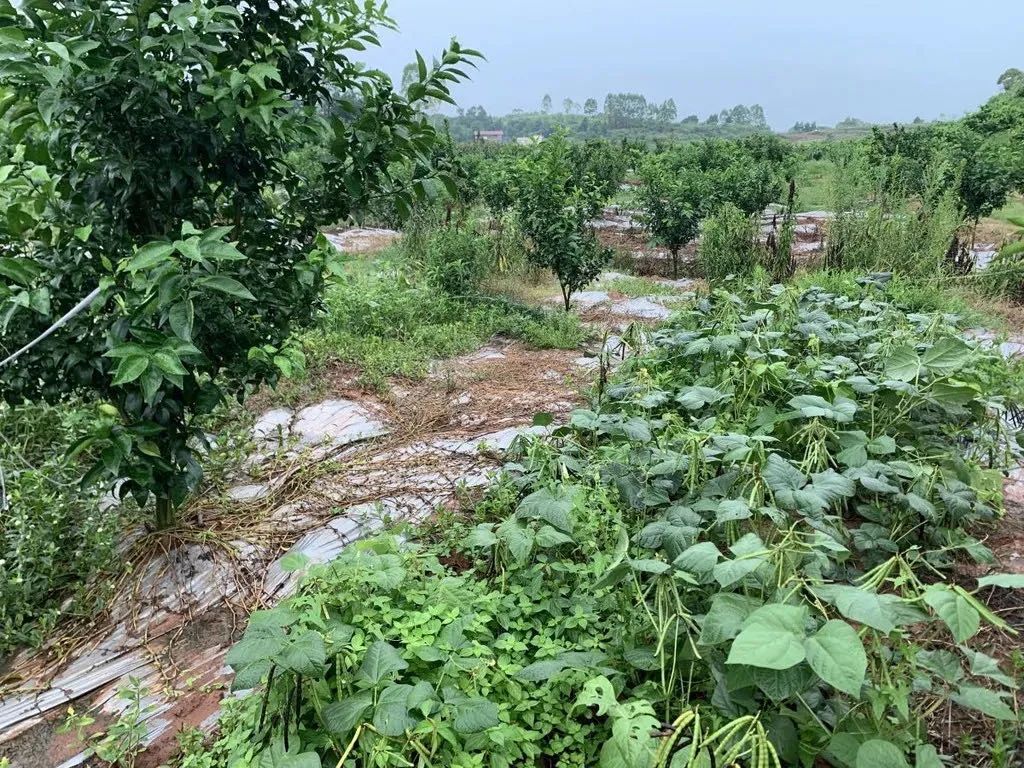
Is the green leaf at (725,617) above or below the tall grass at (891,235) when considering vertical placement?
below

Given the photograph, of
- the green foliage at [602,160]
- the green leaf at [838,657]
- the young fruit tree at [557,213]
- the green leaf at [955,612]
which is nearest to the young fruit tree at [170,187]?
the green leaf at [838,657]

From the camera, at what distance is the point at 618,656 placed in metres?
1.67

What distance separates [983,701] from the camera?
1366 millimetres

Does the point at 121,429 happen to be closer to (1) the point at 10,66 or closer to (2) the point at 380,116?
(1) the point at 10,66

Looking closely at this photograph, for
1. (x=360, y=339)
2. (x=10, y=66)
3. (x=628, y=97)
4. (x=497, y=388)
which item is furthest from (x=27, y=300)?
(x=628, y=97)

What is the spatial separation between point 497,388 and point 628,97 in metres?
62.2

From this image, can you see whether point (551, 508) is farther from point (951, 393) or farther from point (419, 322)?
point (419, 322)

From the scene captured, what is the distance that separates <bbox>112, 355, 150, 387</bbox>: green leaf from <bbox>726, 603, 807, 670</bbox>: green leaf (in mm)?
1581

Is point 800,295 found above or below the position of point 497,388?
above

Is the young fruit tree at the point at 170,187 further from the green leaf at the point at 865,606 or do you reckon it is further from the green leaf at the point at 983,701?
the green leaf at the point at 983,701

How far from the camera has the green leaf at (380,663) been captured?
56.6 inches

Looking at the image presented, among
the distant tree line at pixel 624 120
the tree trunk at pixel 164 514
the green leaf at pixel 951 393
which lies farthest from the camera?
the distant tree line at pixel 624 120

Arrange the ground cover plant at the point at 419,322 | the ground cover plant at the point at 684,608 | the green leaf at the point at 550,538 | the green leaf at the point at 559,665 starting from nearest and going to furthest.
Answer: the ground cover plant at the point at 684,608 → the green leaf at the point at 559,665 → the green leaf at the point at 550,538 → the ground cover plant at the point at 419,322

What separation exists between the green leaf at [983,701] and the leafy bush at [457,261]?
577 centimetres
